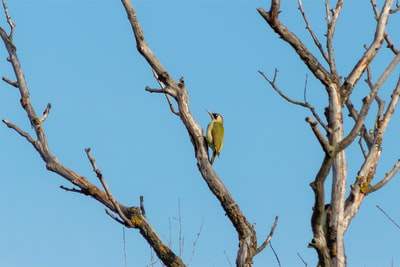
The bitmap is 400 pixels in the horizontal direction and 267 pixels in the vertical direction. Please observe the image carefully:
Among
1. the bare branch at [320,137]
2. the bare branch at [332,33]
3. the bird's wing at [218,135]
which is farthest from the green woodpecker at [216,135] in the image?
the bare branch at [320,137]

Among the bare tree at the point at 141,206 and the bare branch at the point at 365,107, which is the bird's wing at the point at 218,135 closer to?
the bare tree at the point at 141,206

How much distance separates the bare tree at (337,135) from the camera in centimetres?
411

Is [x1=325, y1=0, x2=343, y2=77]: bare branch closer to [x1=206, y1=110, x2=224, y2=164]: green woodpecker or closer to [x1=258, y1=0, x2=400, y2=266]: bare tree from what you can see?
[x1=258, y1=0, x2=400, y2=266]: bare tree

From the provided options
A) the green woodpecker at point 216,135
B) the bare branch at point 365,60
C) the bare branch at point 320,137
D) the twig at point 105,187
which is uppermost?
the green woodpecker at point 216,135

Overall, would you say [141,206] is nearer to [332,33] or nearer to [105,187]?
[105,187]

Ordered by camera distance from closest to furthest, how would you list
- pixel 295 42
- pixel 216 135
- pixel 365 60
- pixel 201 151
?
1. pixel 295 42
2. pixel 365 60
3. pixel 201 151
4. pixel 216 135

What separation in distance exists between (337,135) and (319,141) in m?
0.40

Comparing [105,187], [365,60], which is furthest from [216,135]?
[365,60]

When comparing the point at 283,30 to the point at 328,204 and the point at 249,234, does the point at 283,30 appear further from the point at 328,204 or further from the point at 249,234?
the point at 249,234

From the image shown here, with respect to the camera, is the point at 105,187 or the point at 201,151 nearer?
the point at 105,187

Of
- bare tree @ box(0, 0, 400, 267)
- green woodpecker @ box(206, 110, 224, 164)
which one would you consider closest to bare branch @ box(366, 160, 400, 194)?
bare tree @ box(0, 0, 400, 267)

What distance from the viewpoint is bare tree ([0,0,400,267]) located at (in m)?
4.36

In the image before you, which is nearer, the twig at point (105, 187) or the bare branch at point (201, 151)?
the twig at point (105, 187)

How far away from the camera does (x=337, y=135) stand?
14.4 ft
